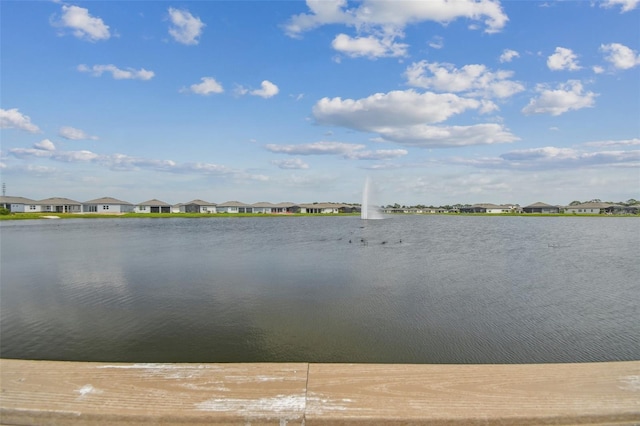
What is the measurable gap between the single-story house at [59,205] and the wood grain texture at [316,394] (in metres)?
139

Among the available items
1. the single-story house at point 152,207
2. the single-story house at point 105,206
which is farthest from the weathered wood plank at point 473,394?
the single-story house at point 152,207

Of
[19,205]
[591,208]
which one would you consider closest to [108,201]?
[19,205]

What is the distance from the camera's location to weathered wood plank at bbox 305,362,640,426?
3.69 m

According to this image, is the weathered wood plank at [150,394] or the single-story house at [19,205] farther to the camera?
the single-story house at [19,205]

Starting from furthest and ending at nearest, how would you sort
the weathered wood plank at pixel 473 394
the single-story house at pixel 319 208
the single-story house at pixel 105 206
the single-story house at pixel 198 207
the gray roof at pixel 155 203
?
the single-story house at pixel 319 208, the single-story house at pixel 198 207, the gray roof at pixel 155 203, the single-story house at pixel 105 206, the weathered wood plank at pixel 473 394

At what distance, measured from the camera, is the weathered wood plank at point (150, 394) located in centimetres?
372

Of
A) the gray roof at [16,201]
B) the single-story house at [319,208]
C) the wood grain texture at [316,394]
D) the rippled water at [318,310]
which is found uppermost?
the gray roof at [16,201]

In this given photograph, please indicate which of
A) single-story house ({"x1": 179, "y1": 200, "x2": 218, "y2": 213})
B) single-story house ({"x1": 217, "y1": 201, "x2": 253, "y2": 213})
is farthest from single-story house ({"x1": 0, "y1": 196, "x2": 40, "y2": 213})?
single-story house ({"x1": 217, "y1": 201, "x2": 253, "y2": 213})

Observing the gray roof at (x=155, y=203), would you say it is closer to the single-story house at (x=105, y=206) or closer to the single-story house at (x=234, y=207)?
the single-story house at (x=105, y=206)

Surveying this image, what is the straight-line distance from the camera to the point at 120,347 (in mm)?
8969

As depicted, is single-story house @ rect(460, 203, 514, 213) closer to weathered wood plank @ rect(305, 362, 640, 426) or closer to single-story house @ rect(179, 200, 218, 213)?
single-story house @ rect(179, 200, 218, 213)

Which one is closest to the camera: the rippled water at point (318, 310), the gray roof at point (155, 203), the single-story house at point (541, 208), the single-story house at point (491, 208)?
the rippled water at point (318, 310)

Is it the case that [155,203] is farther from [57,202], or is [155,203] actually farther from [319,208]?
[319,208]

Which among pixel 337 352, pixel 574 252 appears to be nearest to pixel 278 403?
pixel 337 352
